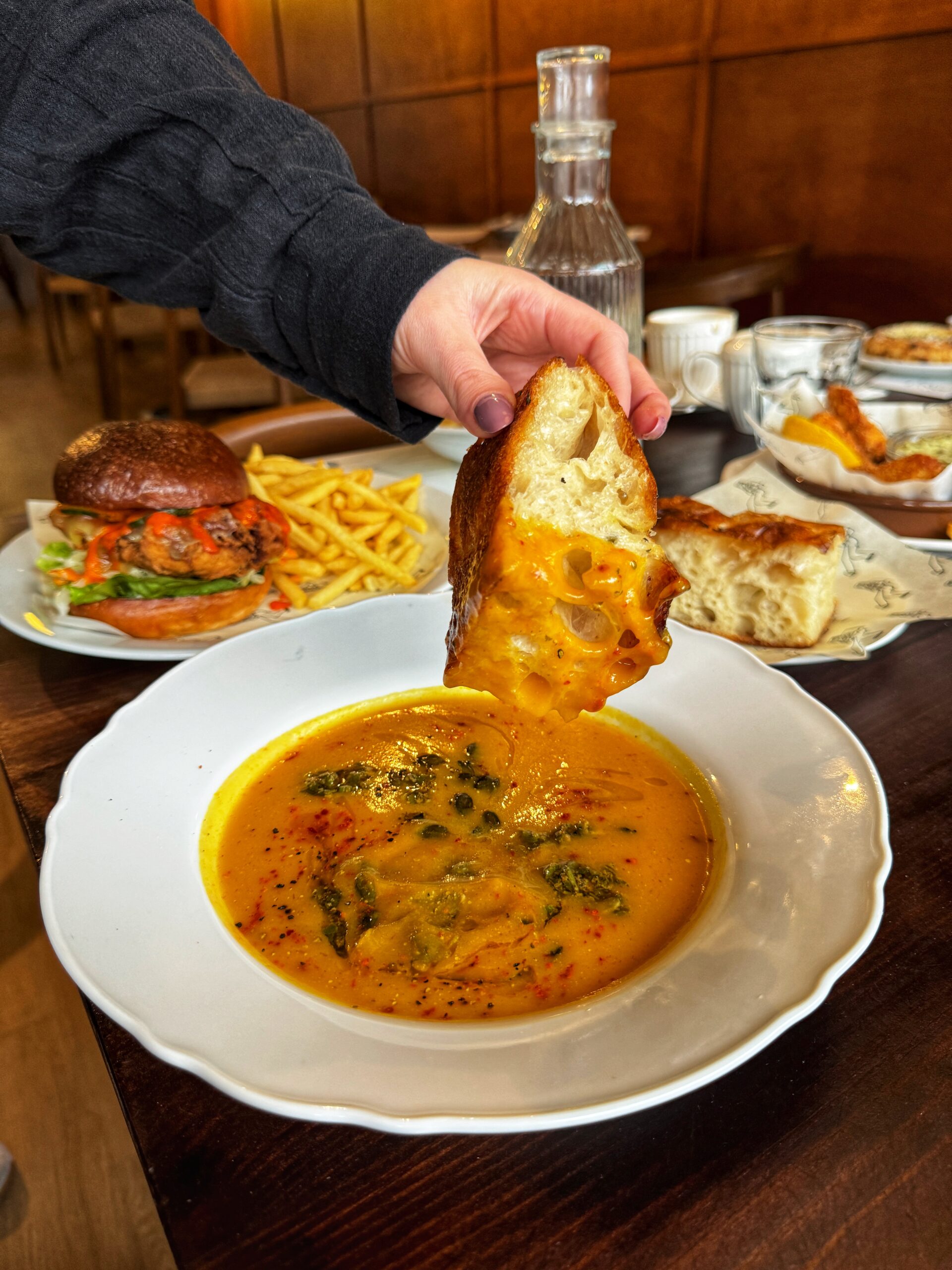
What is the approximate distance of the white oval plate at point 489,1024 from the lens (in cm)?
97

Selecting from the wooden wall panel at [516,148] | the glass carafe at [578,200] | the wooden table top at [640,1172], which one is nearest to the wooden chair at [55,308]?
the wooden wall panel at [516,148]

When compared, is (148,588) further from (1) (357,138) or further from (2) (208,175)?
(1) (357,138)

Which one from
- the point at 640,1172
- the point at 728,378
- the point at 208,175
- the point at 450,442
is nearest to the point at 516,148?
the point at 728,378

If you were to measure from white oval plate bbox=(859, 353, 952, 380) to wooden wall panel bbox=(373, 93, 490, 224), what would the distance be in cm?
702

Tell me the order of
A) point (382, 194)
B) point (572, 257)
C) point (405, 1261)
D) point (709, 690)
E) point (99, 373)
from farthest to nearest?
point (382, 194) < point (99, 373) < point (572, 257) < point (709, 690) < point (405, 1261)

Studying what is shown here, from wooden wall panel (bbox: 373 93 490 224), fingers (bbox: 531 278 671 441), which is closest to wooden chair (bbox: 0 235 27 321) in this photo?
wooden wall panel (bbox: 373 93 490 224)

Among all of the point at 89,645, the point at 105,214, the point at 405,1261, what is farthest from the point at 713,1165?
the point at 105,214

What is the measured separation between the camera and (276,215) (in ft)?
7.00

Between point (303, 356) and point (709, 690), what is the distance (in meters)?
1.35

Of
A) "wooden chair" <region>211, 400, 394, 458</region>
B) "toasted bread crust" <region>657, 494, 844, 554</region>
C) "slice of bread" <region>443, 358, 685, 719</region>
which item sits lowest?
"wooden chair" <region>211, 400, 394, 458</region>

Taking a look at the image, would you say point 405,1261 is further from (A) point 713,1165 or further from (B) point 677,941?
(B) point 677,941

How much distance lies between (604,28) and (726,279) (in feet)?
15.4

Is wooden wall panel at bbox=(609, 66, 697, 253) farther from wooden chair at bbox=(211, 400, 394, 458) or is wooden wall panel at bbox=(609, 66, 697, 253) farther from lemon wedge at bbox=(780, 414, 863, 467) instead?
lemon wedge at bbox=(780, 414, 863, 467)

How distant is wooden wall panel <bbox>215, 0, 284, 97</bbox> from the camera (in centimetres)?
1256
